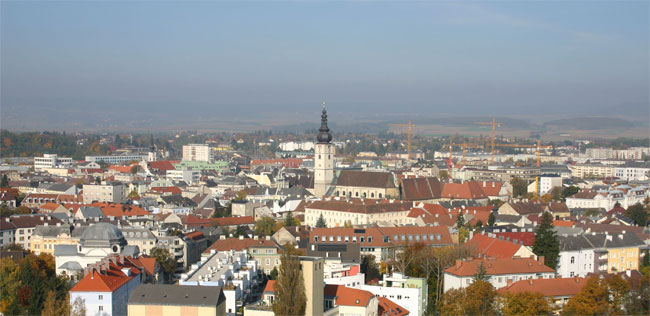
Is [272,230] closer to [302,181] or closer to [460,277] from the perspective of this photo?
[460,277]

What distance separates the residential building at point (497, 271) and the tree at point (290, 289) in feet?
27.5

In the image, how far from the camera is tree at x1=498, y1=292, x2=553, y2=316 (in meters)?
28.2

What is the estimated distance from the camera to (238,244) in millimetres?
38656

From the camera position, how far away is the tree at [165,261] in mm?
36625

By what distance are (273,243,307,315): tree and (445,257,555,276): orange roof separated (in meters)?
8.69

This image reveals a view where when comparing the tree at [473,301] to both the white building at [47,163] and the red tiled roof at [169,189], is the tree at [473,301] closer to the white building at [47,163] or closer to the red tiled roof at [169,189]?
the red tiled roof at [169,189]

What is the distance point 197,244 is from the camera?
41.4 m

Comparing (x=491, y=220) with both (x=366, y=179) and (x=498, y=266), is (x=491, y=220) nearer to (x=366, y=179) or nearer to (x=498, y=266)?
(x=498, y=266)

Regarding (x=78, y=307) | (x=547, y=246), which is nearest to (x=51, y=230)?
(x=78, y=307)

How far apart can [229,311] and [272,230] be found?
1984 centimetres

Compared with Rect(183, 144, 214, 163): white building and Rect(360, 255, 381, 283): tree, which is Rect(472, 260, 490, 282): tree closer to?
Rect(360, 255, 381, 283): tree

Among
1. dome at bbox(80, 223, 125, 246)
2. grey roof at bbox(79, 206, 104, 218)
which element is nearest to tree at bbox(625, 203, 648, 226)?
dome at bbox(80, 223, 125, 246)

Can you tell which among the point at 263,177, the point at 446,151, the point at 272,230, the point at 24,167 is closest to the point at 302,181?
the point at 263,177

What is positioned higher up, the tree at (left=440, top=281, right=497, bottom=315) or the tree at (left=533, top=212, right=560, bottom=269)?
the tree at (left=533, top=212, right=560, bottom=269)
